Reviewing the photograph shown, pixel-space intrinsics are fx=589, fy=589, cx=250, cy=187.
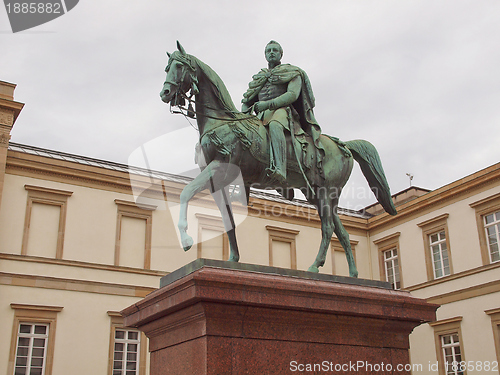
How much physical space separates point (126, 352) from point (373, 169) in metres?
14.2

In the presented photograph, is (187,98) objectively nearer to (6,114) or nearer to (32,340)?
(32,340)

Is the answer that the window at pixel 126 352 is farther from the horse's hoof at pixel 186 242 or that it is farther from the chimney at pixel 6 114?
the horse's hoof at pixel 186 242

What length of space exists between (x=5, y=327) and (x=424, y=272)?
14.8 meters

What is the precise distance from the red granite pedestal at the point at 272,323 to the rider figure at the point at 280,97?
1477 mm

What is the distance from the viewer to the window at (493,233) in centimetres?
1975

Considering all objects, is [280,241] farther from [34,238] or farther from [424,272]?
[34,238]

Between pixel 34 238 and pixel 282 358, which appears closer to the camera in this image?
pixel 282 358

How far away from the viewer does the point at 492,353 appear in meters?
18.5

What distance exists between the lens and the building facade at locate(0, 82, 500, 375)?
18125mm

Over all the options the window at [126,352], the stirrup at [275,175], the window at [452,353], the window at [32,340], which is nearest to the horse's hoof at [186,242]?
the stirrup at [275,175]

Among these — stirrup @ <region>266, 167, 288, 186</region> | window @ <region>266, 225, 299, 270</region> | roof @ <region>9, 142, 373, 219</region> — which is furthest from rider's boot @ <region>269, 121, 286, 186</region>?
window @ <region>266, 225, 299, 270</region>

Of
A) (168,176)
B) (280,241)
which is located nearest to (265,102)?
(168,176)

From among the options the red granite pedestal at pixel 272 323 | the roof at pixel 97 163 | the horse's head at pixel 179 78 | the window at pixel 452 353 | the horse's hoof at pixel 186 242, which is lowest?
the red granite pedestal at pixel 272 323

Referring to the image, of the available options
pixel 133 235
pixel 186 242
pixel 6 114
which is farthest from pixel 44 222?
pixel 186 242
